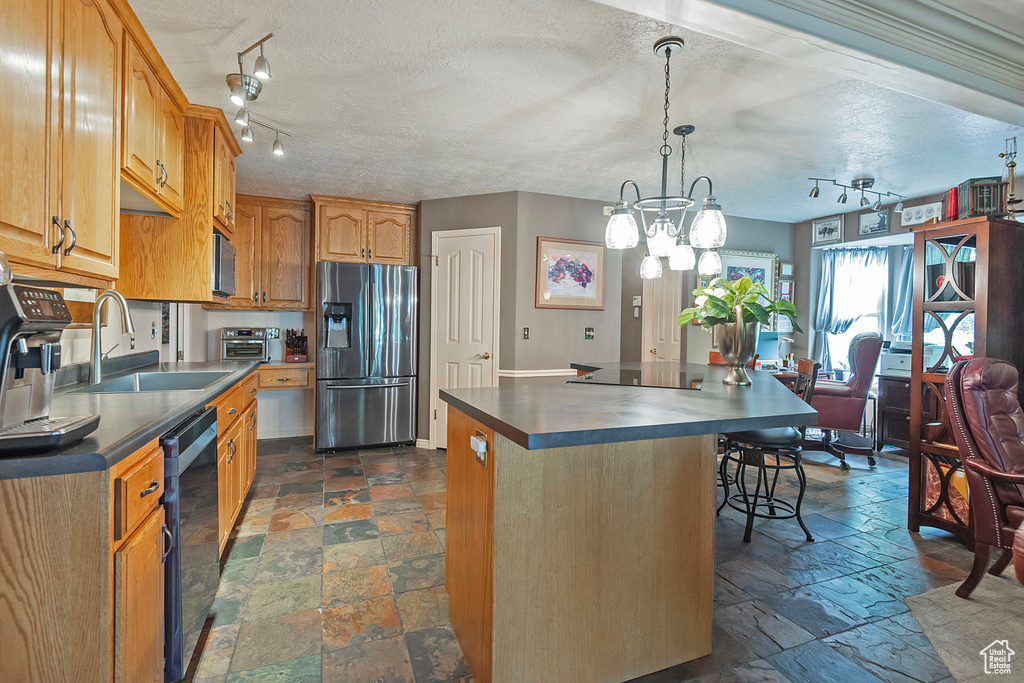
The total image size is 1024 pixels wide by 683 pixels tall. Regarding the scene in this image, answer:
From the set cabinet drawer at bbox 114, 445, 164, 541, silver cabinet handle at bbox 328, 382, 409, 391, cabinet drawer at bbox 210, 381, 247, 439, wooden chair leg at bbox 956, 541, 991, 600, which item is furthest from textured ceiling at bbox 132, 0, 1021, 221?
wooden chair leg at bbox 956, 541, 991, 600

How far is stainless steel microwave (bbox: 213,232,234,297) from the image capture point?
9.37 ft

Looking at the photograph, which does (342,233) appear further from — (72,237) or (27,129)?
(27,129)

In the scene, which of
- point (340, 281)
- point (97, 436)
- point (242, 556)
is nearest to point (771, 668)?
point (97, 436)

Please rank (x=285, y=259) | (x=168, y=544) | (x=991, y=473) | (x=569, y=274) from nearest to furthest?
(x=168, y=544) → (x=991, y=473) → (x=569, y=274) → (x=285, y=259)

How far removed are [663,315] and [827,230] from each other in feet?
6.40

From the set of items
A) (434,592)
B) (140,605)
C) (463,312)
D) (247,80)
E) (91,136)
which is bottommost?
(434,592)

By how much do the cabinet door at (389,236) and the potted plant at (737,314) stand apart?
3.26 m

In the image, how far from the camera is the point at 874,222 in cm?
484

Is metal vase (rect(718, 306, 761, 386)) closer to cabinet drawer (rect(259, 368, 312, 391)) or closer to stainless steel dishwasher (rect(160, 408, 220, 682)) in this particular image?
stainless steel dishwasher (rect(160, 408, 220, 682))

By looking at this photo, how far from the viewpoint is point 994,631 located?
76.5 inches

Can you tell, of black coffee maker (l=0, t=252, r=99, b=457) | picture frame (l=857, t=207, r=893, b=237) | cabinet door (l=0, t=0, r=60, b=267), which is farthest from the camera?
picture frame (l=857, t=207, r=893, b=237)

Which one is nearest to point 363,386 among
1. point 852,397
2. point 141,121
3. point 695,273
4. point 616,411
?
point 141,121

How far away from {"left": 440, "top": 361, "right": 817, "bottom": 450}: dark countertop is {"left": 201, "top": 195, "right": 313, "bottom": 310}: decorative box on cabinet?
3582 mm

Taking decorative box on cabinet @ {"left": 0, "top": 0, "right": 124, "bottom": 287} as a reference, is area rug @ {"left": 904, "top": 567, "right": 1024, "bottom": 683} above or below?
below
